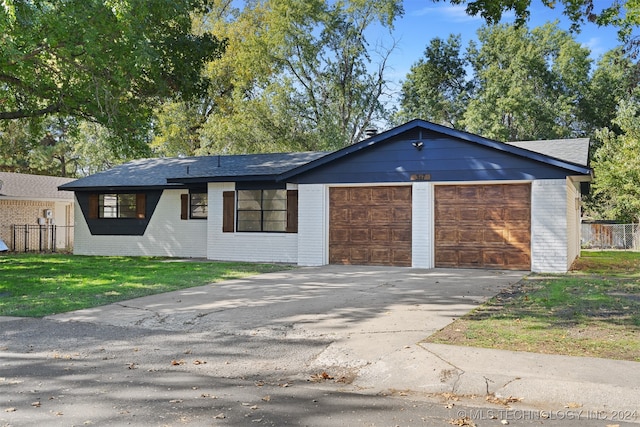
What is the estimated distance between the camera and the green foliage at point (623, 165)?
27000 mm

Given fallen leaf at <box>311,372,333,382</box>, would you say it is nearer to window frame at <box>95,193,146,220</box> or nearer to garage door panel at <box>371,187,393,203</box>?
garage door panel at <box>371,187,393,203</box>

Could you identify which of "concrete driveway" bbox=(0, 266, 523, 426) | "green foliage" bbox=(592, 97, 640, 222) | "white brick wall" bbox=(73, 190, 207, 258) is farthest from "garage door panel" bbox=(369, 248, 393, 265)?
"green foliage" bbox=(592, 97, 640, 222)

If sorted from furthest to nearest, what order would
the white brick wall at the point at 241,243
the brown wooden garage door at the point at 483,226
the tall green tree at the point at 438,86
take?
1. the tall green tree at the point at 438,86
2. the white brick wall at the point at 241,243
3. the brown wooden garage door at the point at 483,226

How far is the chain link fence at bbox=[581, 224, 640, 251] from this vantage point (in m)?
28.5

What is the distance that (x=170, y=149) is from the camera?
118 feet

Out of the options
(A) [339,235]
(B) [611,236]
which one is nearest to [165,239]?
(A) [339,235]

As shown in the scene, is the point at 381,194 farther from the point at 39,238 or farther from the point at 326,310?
the point at 39,238

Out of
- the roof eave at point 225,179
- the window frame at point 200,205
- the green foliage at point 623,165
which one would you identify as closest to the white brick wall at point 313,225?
the roof eave at point 225,179

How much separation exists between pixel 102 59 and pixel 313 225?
734 centimetres

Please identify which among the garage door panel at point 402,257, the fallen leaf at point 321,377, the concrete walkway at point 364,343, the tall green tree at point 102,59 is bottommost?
the fallen leaf at point 321,377

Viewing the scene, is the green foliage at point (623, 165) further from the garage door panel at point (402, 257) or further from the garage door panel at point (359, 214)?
the garage door panel at point (359, 214)

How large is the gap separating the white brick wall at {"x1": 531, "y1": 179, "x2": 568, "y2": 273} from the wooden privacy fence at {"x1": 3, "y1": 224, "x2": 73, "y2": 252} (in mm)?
20832

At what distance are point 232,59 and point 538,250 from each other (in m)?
25.4

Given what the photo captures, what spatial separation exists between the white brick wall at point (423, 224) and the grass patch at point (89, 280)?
378 cm
